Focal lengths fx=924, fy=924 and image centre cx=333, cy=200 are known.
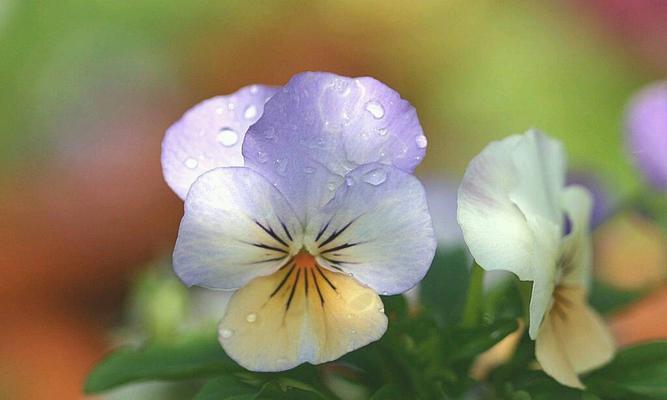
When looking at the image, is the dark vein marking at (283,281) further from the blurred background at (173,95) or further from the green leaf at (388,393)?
the blurred background at (173,95)

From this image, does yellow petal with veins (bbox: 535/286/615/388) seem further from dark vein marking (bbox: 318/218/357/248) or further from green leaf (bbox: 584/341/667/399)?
dark vein marking (bbox: 318/218/357/248)

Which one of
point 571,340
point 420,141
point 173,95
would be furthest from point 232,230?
point 173,95

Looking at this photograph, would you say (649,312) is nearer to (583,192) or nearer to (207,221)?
(583,192)

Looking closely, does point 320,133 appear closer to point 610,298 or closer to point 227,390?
point 227,390

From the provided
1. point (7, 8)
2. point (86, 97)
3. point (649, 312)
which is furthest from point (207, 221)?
point (7, 8)

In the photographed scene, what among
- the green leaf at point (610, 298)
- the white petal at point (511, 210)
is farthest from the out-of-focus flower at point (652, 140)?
the white petal at point (511, 210)

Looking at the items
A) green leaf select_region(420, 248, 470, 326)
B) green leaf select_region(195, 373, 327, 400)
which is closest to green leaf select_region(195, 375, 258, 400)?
green leaf select_region(195, 373, 327, 400)
